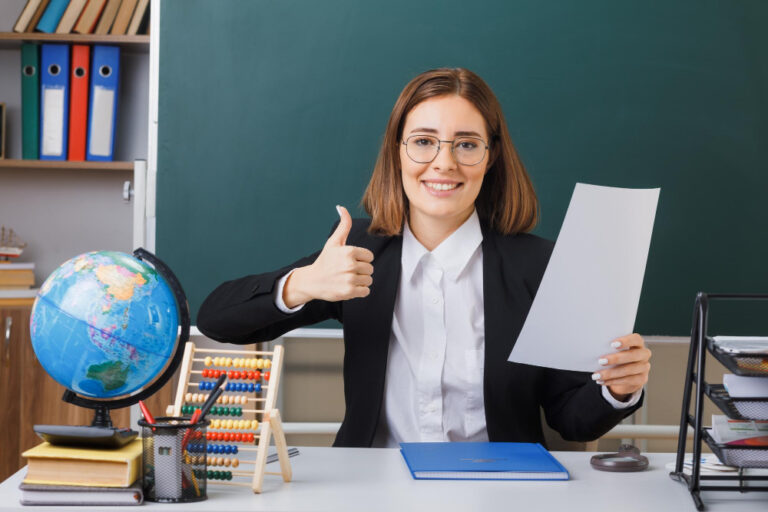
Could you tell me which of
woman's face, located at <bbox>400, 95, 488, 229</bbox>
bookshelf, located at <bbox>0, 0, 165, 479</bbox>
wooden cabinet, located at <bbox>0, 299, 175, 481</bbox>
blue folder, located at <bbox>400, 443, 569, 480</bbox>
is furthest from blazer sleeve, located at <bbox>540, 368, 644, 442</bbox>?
bookshelf, located at <bbox>0, 0, 165, 479</bbox>

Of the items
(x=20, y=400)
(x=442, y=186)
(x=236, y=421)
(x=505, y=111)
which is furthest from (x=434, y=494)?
(x=20, y=400)

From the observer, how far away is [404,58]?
2.67m

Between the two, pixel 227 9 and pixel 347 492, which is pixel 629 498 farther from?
pixel 227 9

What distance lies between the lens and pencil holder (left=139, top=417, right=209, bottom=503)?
119 centimetres

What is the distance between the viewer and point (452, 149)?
1.88 meters

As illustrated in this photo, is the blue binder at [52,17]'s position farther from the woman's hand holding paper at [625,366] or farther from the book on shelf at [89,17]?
the woman's hand holding paper at [625,366]

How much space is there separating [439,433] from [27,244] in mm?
2480

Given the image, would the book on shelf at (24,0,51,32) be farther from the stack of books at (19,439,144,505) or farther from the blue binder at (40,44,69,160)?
the stack of books at (19,439,144,505)

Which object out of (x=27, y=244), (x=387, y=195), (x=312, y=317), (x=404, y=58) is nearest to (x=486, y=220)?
(x=387, y=195)

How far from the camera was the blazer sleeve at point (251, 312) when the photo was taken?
1.76m

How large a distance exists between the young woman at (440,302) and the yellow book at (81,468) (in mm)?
580

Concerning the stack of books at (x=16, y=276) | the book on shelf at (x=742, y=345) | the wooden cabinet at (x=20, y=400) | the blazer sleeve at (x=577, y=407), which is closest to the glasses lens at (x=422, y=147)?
the blazer sleeve at (x=577, y=407)

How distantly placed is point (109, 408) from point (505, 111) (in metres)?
1.72

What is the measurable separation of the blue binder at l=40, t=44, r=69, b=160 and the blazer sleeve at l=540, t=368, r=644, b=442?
7.67 feet
